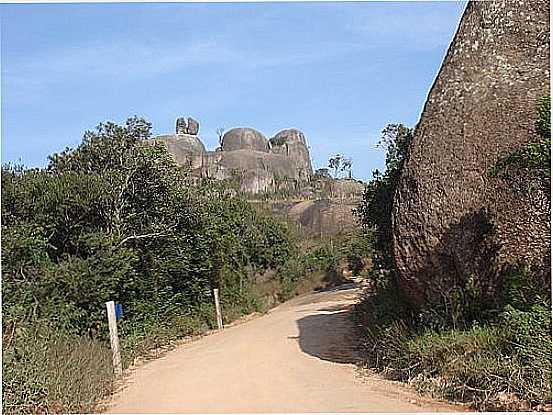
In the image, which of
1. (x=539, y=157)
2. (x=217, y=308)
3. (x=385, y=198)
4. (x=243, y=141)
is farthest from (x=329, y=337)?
(x=243, y=141)

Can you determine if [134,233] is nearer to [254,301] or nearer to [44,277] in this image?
[44,277]

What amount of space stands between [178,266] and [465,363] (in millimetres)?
11202

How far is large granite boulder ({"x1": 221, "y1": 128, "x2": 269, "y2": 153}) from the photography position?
75562mm

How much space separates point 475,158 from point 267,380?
14.0ft

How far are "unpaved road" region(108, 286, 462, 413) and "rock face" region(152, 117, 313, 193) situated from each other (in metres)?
38.0

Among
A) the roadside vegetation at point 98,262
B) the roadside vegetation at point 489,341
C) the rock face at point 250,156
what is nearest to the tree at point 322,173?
the rock face at point 250,156

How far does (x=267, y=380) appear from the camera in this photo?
1109 centimetres

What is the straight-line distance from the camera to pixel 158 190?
18438 millimetres

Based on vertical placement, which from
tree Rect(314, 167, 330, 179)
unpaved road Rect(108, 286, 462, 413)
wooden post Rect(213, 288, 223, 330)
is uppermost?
tree Rect(314, 167, 330, 179)

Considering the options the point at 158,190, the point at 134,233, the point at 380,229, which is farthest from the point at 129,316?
the point at 380,229

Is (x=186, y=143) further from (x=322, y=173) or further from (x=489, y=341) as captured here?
(x=489, y=341)

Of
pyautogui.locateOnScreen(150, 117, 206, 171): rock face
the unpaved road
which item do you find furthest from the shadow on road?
pyautogui.locateOnScreen(150, 117, 206, 171): rock face

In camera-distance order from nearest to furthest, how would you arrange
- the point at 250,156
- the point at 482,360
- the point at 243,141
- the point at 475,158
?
the point at 482,360
the point at 475,158
the point at 250,156
the point at 243,141

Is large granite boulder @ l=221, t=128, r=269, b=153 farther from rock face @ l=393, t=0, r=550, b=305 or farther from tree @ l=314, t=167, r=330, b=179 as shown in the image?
rock face @ l=393, t=0, r=550, b=305
